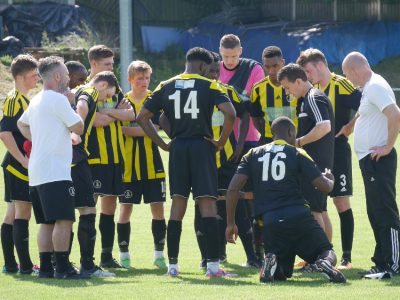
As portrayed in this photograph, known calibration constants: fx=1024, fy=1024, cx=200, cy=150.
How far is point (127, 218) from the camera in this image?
1112cm

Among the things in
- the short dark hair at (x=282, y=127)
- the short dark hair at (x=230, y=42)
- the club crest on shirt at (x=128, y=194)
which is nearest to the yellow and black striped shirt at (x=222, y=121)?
the short dark hair at (x=230, y=42)

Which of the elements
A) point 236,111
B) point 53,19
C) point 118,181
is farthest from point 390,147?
point 53,19

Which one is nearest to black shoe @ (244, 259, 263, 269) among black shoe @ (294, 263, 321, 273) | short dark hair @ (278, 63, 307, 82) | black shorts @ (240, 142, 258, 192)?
black shoe @ (294, 263, 321, 273)

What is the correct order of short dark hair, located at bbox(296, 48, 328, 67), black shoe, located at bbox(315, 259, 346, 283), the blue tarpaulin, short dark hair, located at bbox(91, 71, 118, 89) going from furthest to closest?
the blue tarpaulin
short dark hair, located at bbox(296, 48, 328, 67)
short dark hair, located at bbox(91, 71, 118, 89)
black shoe, located at bbox(315, 259, 346, 283)

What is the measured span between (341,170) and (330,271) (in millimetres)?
1923

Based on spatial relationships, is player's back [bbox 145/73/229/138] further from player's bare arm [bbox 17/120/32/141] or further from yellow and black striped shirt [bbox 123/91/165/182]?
player's bare arm [bbox 17/120/32/141]

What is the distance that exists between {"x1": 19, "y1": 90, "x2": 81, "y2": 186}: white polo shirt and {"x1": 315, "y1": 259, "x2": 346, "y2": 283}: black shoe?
8.00ft

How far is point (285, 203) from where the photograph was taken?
9242mm

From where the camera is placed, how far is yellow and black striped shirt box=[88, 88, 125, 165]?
422 inches

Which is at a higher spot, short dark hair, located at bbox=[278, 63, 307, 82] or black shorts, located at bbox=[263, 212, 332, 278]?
short dark hair, located at bbox=[278, 63, 307, 82]

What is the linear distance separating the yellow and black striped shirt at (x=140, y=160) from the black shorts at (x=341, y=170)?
1.88 meters

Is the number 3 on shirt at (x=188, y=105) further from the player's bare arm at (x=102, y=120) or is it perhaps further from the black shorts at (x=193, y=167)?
the player's bare arm at (x=102, y=120)

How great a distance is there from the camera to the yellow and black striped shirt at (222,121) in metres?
10.7

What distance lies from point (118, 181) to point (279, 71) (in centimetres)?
204
